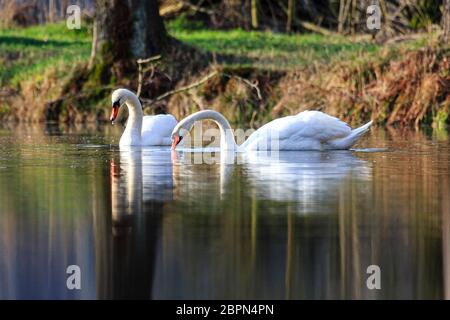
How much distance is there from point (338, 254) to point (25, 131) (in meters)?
14.0

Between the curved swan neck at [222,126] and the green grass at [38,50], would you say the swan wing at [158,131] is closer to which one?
the curved swan neck at [222,126]

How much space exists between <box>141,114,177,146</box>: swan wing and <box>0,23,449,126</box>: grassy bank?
4.51m

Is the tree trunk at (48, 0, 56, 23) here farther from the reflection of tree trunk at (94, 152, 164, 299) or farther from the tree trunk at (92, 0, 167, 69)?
the reflection of tree trunk at (94, 152, 164, 299)

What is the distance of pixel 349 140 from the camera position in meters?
15.7

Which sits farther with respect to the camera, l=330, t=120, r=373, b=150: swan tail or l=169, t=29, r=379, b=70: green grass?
l=169, t=29, r=379, b=70: green grass

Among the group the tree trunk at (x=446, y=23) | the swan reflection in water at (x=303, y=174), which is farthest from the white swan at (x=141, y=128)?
the tree trunk at (x=446, y=23)

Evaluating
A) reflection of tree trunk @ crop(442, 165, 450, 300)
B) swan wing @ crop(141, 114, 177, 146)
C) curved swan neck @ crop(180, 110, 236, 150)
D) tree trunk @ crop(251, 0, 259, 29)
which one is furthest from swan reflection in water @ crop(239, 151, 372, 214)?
tree trunk @ crop(251, 0, 259, 29)

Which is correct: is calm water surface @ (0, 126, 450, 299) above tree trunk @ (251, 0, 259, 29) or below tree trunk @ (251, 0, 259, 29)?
below

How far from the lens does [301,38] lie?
3123 cm

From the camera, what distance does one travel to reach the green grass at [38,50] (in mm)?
26766

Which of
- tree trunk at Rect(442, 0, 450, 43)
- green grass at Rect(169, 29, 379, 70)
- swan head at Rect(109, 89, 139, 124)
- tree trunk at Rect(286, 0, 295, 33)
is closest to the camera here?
swan head at Rect(109, 89, 139, 124)

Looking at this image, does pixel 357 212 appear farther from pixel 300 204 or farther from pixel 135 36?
pixel 135 36

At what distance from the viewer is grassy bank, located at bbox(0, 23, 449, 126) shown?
70.2ft
